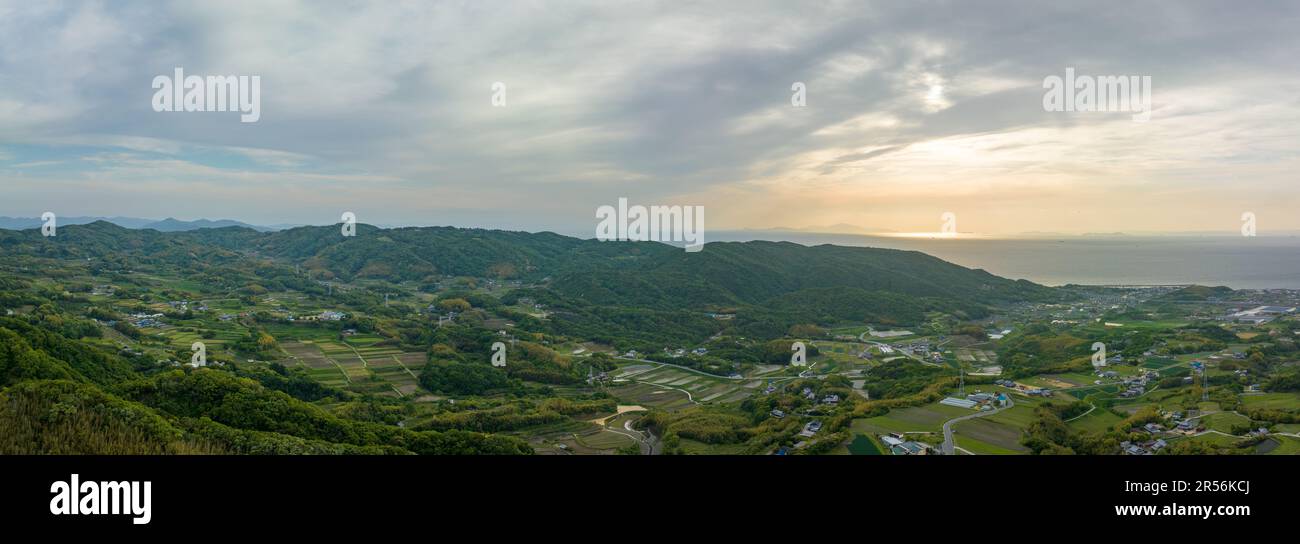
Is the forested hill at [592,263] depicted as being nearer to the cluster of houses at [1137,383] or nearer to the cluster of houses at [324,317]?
the cluster of houses at [324,317]

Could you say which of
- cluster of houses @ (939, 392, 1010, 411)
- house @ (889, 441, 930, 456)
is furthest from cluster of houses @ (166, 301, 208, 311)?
cluster of houses @ (939, 392, 1010, 411)

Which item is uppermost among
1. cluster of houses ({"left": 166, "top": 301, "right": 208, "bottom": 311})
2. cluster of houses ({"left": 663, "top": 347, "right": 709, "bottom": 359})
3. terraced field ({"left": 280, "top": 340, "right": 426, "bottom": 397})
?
cluster of houses ({"left": 166, "top": 301, "right": 208, "bottom": 311})

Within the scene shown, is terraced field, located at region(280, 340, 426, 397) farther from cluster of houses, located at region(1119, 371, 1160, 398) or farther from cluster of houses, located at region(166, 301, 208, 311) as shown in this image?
cluster of houses, located at region(1119, 371, 1160, 398)

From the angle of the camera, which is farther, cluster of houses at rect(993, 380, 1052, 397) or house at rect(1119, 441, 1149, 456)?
cluster of houses at rect(993, 380, 1052, 397)


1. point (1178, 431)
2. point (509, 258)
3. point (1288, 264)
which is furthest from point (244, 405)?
point (1288, 264)

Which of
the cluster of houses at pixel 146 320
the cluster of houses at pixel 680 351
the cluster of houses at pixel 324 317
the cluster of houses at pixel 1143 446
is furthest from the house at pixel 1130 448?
the cluster of houses at pixel 146 320

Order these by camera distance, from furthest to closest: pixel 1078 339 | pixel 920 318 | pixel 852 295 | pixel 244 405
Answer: pixel 852 295 → pixel 920 318 → pixel 1078 339 → pixel 244 405

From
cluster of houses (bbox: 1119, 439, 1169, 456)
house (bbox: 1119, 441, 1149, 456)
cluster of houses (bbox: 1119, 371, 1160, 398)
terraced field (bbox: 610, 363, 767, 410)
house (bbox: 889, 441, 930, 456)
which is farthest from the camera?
terraced field (bbox: 610, 363, 767, 410)
